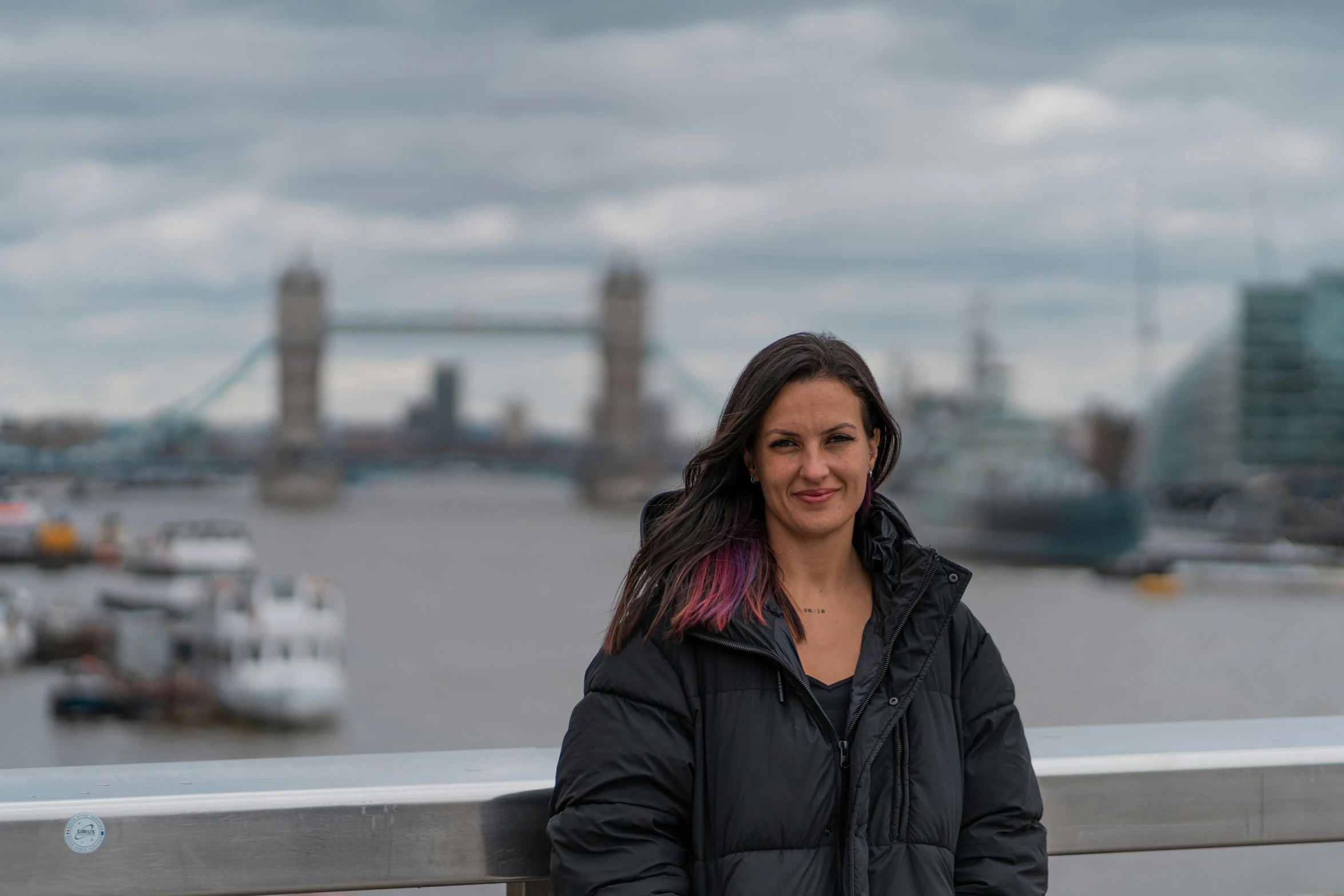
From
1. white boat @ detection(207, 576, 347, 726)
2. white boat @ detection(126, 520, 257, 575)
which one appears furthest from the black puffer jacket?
white boat @ detection(126, 520, 257, 575)

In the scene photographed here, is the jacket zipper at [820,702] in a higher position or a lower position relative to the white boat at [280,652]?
higher

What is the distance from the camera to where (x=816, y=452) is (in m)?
1.09

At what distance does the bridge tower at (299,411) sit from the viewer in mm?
39812

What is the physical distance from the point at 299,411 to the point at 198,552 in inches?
187

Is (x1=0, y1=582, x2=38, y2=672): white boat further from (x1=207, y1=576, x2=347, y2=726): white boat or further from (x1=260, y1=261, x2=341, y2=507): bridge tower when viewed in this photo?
(x1=260, y1=261, x2=341, y2=507): bridge tower

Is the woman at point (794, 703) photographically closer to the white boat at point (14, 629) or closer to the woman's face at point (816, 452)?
the woman's face at point (816, 452)

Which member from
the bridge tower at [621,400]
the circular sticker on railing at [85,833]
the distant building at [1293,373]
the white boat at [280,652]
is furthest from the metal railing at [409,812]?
the distant building at [1293,373]

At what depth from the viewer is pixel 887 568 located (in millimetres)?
1110

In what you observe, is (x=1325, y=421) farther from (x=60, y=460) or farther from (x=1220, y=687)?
(x=60, y=460)

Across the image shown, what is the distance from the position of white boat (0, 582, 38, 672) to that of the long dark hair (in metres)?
30.8

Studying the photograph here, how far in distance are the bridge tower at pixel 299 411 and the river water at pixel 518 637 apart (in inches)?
33.1

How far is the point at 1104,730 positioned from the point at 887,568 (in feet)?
0.89

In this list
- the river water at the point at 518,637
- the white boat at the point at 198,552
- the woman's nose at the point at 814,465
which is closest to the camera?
the woman's nose at the point at 814,465

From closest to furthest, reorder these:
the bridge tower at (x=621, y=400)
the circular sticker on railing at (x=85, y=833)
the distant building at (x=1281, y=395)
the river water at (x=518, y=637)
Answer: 1. the circular sticker on railing at (x=85, y=833)
2. the river water at (x=518, y=637)
3. the bridge tower at (x=621, y=400)
4. the distant building at (x=1281, y=395)
